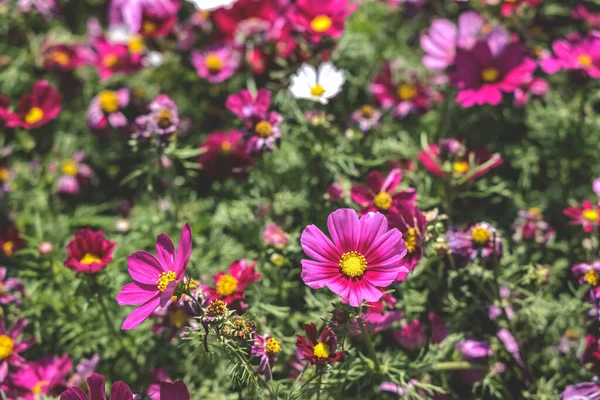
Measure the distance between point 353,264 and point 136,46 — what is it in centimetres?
170

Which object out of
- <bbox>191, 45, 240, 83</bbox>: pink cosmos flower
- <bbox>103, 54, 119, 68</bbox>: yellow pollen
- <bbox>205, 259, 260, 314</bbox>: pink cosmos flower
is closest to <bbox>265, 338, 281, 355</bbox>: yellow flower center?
<bbox>205, 259, 260, 314</bbox>: pink cosmos flower

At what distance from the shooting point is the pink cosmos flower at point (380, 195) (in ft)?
5.37

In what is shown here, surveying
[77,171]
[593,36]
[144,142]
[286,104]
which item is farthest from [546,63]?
[77,171]

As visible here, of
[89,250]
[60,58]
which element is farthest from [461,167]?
[60,58]

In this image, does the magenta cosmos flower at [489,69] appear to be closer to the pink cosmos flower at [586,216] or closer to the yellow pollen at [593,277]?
the pink cosmos flower at [586,216]

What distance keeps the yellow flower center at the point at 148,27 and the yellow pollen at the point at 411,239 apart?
148 cm

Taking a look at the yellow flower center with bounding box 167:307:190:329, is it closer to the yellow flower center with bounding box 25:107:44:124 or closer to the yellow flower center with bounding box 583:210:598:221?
the yellow flower center with bounding box 25:107:44:124

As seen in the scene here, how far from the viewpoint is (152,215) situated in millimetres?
2084

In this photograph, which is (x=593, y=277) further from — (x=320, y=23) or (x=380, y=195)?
(x=320, y=23)

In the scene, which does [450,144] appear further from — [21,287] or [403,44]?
[21,287]

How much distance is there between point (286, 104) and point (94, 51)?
1.07 meters

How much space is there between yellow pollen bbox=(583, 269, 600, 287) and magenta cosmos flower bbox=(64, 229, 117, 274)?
1.27m

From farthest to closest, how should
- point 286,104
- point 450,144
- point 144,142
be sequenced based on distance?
point 286,104 < point 450,144 < point 144,142

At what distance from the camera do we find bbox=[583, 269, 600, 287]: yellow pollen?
154 centimetres
